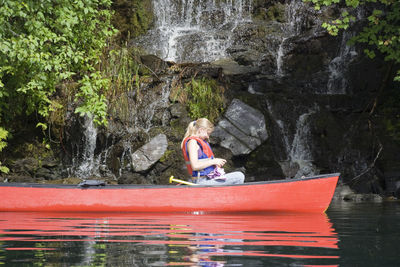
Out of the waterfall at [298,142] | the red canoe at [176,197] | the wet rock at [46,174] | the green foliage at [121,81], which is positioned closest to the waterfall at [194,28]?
the green foliage at [121,81]

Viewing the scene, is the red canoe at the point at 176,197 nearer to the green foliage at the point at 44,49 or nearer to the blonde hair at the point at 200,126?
the blonde hair at the point at 200,126

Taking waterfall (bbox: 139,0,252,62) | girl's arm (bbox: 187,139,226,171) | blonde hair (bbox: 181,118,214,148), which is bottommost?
girl's arm (bbox: 187,139,226,171)

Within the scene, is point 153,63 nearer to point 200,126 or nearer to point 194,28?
point 194,28

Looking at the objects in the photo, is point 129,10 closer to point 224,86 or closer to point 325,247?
point 224,86

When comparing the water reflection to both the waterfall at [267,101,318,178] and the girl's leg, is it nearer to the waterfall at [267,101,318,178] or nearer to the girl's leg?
the girl's leg

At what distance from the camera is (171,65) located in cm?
1434

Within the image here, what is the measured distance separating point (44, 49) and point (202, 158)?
5.03 m

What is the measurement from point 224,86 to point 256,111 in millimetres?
1134

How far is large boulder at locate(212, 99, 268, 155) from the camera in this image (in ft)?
40.5

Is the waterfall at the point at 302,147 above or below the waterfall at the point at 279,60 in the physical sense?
below

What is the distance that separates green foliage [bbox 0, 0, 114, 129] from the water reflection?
14.2 feet

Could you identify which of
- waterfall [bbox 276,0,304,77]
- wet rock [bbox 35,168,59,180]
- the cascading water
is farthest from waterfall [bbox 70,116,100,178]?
waterfall [bbox 276,0,304,77]

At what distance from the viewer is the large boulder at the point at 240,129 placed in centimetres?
1234

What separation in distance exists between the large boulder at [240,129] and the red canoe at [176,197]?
15.9 ft
